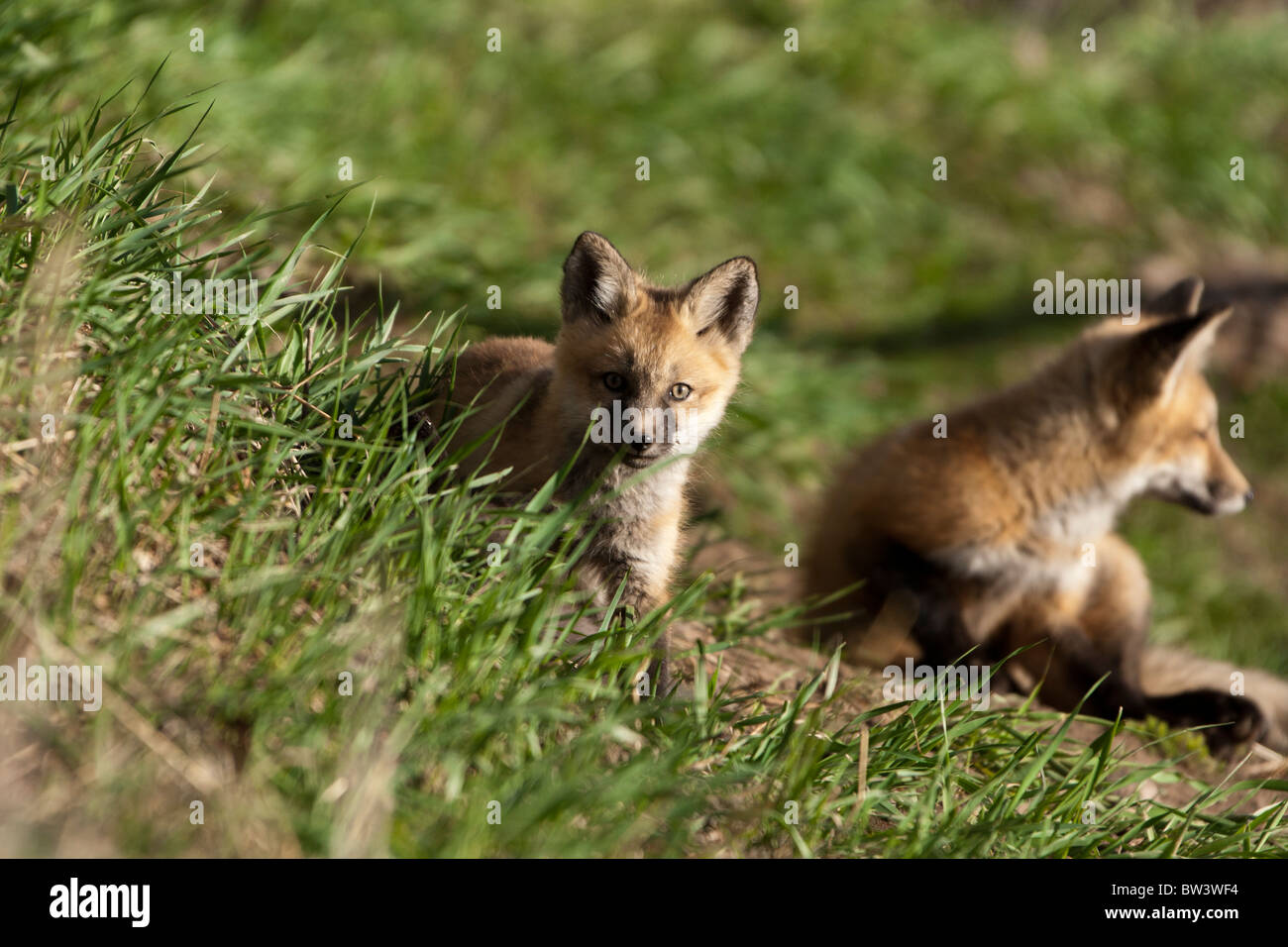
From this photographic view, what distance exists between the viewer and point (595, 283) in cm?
385

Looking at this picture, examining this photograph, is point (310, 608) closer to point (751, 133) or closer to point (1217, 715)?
point (1217, 715)

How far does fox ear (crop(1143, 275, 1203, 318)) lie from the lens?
18.5 feet

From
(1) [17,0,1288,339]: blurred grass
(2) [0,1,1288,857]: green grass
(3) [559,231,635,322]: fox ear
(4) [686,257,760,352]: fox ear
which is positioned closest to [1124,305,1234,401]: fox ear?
(2) [0,1,1288,857]: green grass

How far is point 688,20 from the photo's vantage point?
1002 cm

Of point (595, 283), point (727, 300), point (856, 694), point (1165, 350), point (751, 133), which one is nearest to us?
point (595, 283)

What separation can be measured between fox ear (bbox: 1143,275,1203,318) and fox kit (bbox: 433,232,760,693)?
112 inches

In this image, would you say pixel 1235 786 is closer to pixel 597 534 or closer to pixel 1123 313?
pixel 597 534

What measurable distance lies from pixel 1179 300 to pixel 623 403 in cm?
362

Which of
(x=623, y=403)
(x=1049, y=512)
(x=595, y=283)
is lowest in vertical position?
(x=1049, y=512)

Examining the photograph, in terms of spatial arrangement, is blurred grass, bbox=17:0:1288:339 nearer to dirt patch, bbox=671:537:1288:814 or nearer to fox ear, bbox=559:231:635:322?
fox ear, bbox=559:231:635:322

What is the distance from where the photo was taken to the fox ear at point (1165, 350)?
4852 millimetres

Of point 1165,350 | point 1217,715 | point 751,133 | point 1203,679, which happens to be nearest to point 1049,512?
point 1165,350

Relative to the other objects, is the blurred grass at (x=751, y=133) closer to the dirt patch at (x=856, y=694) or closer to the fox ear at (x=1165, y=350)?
the dirt patch at (x=856, y=694)

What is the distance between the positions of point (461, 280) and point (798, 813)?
4.52 metres
